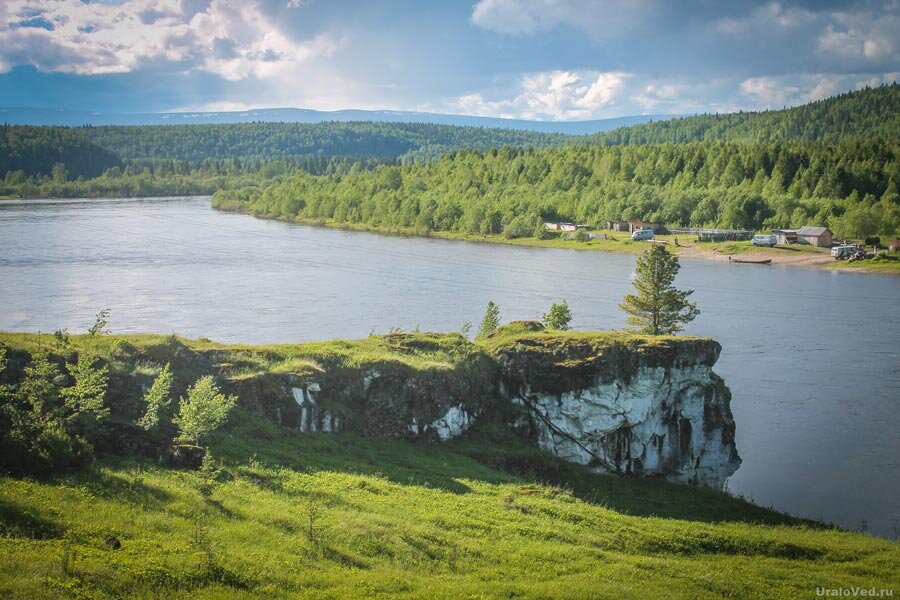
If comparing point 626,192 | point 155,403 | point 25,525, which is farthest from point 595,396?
point 626,192

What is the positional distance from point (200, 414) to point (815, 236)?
99.3 metres

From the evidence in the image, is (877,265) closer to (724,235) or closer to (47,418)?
(724,235)

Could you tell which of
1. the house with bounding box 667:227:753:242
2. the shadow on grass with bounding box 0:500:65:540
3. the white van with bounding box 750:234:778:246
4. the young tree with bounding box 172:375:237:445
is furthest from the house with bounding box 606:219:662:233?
the shadow on grass with bounding box 0:500:65:540

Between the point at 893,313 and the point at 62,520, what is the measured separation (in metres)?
64.2

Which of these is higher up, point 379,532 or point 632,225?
point 632,225

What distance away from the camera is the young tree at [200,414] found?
20188 millimetres

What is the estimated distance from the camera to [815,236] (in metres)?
102

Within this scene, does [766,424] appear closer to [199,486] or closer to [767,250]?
[199,486]

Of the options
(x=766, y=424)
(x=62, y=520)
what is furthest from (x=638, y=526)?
(x=766, y=424)

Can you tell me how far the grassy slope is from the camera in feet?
44.7

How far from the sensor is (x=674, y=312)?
4278 centimetres

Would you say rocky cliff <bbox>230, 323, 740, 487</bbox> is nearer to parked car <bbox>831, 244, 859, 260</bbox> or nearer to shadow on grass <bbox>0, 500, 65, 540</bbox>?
shadow on grass <bbox>0, 500, 65, 540</bbox>

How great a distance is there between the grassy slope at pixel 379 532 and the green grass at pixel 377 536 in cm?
5

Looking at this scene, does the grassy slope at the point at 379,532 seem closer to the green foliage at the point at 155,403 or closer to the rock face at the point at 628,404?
the green foliage at the point at 155,403
